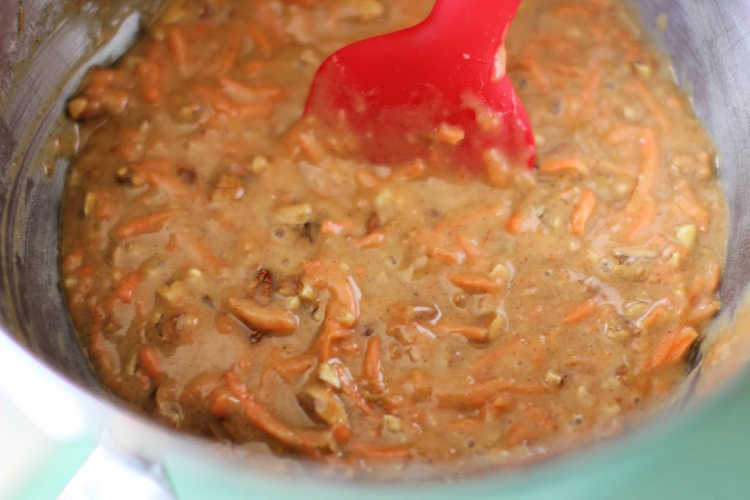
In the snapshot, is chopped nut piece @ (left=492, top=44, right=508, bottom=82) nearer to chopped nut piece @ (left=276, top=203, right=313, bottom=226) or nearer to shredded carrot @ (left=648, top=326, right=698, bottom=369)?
chopped nut piece @ (left=276, top=203, right=313, bottom=226)

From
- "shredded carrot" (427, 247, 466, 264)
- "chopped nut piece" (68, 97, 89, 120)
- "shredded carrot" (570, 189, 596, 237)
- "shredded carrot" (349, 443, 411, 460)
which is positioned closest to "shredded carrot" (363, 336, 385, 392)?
"shredded carrot" (349, 443, 411, 460)

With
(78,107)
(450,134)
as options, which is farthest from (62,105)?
(450,134)

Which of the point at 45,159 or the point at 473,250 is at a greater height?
the point at 45,159

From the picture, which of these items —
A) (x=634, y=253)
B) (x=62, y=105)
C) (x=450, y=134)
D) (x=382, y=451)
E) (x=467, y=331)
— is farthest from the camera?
(x=62, y=105)

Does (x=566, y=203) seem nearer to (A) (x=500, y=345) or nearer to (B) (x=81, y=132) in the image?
(A) (x=500, y=345)

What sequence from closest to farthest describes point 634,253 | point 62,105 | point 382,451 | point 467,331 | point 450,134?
point 382,451 → point 467,331 → point 634,253 → point 450,134 → point 62,105

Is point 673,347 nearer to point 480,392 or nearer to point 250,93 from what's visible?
point 480,392

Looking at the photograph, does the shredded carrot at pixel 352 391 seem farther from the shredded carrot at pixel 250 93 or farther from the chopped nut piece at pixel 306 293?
the shredded carrot at pixel 250 93

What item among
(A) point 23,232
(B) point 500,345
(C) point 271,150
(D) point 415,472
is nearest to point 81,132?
(A) point 23,232
